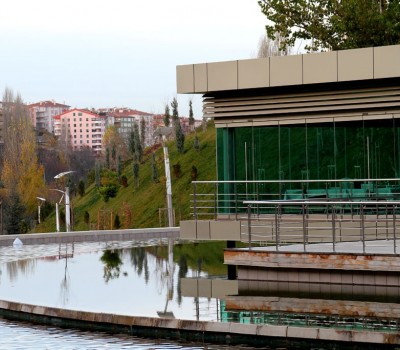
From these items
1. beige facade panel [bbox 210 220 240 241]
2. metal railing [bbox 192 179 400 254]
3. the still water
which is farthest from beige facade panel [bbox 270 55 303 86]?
the still water

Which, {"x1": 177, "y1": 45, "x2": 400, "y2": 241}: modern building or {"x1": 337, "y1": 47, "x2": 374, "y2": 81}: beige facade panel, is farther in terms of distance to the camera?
{"x1": 177, "y1": 45, "x2": 400, "y2": 241}: modern building

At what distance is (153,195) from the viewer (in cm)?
6381

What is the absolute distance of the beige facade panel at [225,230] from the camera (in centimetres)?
2289

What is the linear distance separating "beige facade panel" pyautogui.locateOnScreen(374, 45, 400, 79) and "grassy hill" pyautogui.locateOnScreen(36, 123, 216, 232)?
1299 inches

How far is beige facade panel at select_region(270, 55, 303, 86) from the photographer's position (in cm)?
2378

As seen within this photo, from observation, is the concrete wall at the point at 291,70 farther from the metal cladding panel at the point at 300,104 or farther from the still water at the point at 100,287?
the still water at the point at 100,287

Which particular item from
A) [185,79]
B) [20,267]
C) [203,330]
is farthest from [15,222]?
[203,330]

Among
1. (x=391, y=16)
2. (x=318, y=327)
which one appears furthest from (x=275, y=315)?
(x=391, y=16)

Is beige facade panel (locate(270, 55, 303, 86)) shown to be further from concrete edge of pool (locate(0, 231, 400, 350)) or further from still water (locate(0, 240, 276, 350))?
concrete edge of pool (locate(0, 231, 400, 350))

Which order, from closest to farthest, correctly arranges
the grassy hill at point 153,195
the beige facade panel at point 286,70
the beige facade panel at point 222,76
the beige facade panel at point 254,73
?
the beige facade panel at point 286,70 → the beige facade panel at point 254,73 → the beige facade panel at point 222,76 → the grassy hill at point 153,195

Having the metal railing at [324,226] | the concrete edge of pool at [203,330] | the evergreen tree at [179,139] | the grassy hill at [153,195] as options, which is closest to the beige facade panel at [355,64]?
the metal railing at [324,226]

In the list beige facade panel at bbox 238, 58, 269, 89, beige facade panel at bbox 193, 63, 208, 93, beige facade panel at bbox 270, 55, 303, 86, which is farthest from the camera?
beige facade panel at bbox 193, 63, 208, 93

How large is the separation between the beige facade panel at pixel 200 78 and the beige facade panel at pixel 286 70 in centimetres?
170

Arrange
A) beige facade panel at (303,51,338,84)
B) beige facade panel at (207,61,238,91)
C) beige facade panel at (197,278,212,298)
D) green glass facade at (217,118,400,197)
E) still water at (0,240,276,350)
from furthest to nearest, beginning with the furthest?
beige facade panel at (207,61,238,91)
green glass facade at (217,118,400,197)
beige facade panel at (303,51,338,84)
beige facade panel at (197,278,212,298)
still water at (0,240,276,350)
